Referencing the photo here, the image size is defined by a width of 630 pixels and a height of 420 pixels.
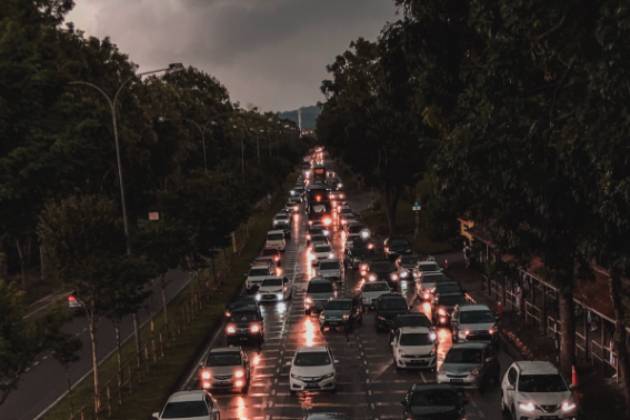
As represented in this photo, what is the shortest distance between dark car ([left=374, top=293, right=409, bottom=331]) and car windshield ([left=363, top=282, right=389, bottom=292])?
244 inches

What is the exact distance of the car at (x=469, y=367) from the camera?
1207 inches

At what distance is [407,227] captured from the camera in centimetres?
9438

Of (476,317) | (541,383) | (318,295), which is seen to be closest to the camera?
(541,383)

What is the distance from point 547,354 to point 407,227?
5860 cm

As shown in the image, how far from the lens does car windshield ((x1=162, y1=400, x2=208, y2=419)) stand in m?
24.9

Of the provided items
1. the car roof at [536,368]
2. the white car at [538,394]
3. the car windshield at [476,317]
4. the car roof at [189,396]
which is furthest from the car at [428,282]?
the car roof at [189,396]

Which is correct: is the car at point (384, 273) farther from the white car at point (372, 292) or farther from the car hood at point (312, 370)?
the car hood at point (312, 370)

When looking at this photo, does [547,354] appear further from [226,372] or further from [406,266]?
[406,266]

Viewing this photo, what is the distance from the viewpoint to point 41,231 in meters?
31.5

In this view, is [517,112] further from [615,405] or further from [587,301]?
[587,301]

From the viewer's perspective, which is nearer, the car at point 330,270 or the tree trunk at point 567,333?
the tree trunk at point 567,333

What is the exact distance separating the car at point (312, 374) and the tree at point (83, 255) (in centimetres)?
671

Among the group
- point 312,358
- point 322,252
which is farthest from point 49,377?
point 322,252

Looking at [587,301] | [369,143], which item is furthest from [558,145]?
[369,143]
